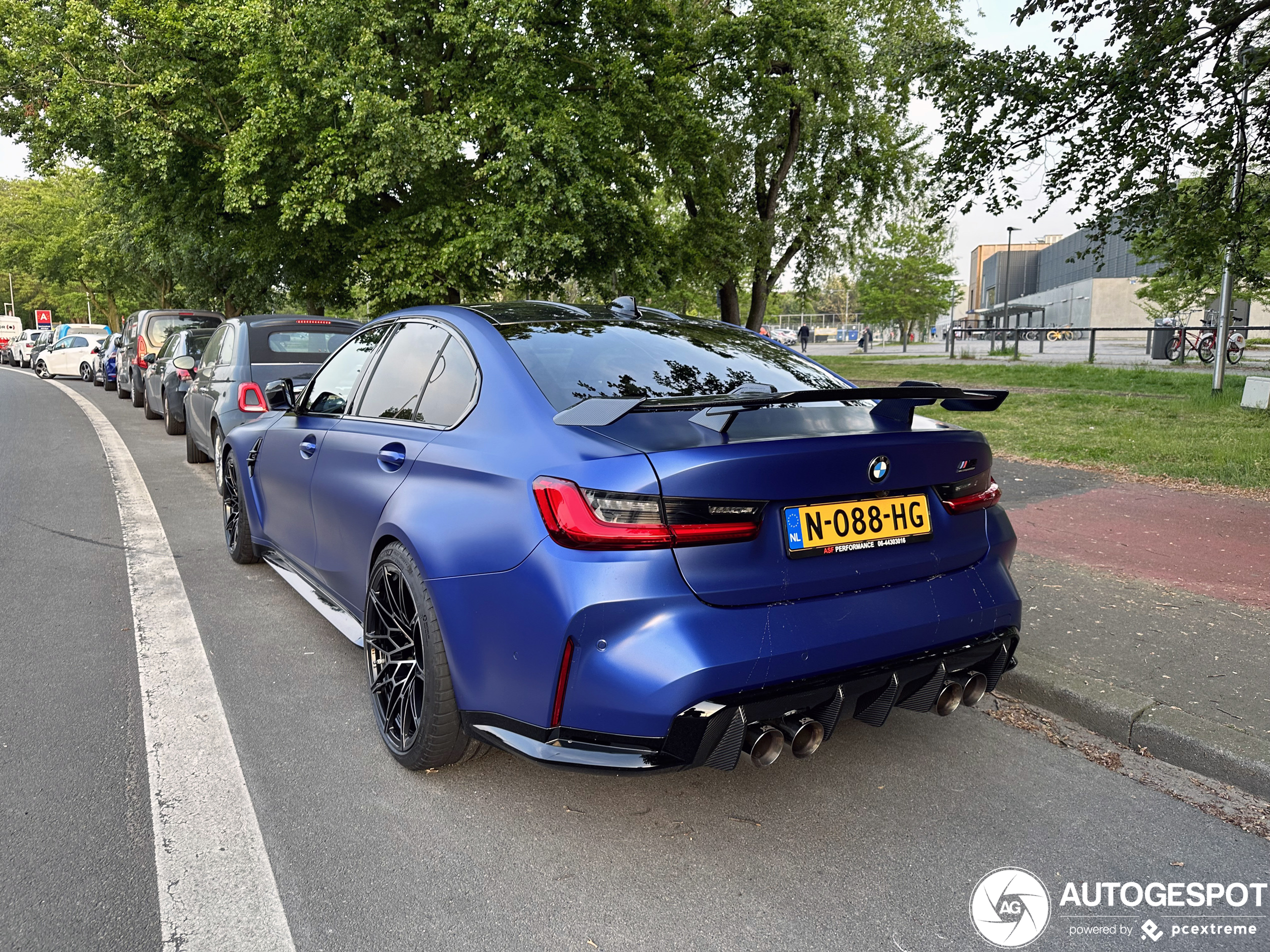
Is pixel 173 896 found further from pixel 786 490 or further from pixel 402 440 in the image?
pixel 786 490

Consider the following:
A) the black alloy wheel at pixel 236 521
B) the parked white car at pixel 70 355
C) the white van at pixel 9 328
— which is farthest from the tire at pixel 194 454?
the white van at pixel 9 328

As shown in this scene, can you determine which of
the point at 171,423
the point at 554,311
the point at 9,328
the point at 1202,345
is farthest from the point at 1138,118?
the point at 9,328

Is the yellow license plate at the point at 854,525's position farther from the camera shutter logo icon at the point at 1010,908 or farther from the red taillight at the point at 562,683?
the camera shutter logo icon at the point at 1010,908

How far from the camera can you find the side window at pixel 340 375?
4211mm

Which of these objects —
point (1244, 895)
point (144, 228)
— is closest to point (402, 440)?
point (1244, 895)

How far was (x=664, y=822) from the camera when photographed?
9.56ft

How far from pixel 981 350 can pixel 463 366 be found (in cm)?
4133

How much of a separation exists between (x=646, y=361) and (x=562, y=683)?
1.34 meters

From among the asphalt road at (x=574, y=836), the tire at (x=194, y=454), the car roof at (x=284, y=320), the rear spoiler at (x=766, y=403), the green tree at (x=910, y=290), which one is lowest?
the asphalt road at (x=574, y=836)

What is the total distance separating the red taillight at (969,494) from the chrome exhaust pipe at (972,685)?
510 mm

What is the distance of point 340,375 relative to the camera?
14.5ft

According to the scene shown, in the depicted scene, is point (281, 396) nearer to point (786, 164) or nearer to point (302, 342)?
point (302, 342)

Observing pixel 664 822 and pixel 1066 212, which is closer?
pixel 664 822

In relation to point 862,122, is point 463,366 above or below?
below
